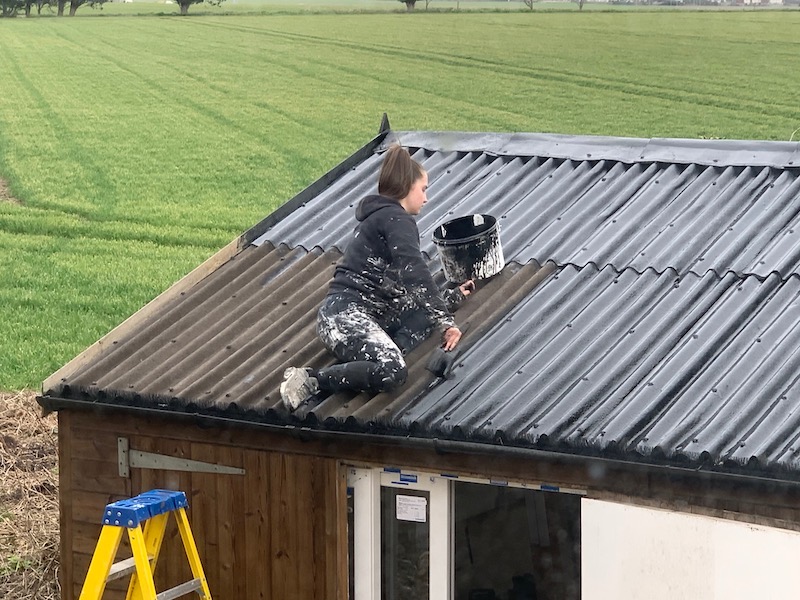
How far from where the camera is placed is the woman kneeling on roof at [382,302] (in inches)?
292

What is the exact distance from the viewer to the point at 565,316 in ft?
25.7

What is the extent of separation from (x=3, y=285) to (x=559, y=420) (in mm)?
15796

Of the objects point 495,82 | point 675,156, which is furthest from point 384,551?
point 495,82

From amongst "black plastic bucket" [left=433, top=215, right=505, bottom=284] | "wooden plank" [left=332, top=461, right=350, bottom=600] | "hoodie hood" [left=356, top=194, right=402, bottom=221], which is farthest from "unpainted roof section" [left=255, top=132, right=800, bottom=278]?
"wooden plank" [left=332, top=461, right=350, bottom=600]

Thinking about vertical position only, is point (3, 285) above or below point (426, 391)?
below

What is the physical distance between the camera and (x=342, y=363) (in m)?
7.66

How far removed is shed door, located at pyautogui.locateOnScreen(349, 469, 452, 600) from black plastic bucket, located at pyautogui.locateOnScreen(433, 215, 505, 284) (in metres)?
1.56

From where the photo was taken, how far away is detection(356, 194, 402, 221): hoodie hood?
25.0 ft

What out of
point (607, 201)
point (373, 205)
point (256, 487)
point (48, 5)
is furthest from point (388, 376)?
point (48, 5)

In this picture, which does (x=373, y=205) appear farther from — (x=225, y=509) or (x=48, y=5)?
(x=48, y=5)

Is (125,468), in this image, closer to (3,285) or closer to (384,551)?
(384,551)

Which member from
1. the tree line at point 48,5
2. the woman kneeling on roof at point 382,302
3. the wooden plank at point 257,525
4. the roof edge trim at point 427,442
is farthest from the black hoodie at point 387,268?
the tree line at point 48,5

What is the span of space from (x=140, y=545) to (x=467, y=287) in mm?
2556

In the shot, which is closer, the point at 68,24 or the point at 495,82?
the point at 495,82
